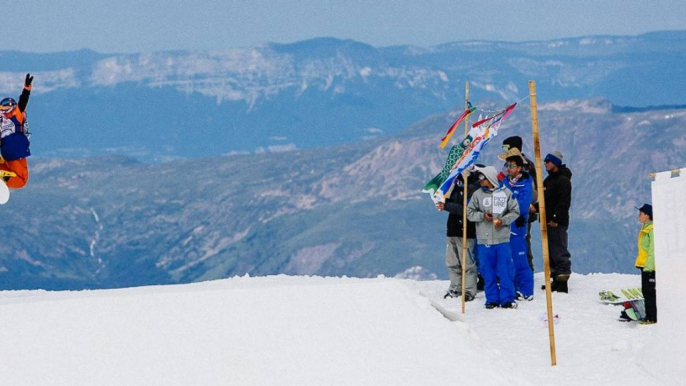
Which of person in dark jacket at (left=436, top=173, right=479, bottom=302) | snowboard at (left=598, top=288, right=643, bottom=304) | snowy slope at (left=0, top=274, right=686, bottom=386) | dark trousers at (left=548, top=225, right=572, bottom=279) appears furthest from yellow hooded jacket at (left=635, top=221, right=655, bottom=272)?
person in dark jacket at (left=436, top=173, right=479, bottom=302)

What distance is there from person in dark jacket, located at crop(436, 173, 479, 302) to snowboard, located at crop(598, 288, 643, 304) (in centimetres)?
159

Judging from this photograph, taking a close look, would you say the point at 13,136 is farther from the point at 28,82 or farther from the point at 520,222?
the point at 520,222

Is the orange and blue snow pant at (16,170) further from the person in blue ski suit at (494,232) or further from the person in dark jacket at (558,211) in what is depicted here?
the person in dark jacket at (558,211)

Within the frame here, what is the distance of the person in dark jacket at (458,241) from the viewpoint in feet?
50.0

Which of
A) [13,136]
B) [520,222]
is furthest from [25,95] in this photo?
[520,222]

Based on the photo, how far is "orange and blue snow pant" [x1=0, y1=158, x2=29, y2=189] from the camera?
13.4m

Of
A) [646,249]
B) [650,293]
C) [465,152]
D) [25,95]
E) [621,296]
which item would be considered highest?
[25,95]

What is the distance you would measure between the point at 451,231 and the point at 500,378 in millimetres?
4470

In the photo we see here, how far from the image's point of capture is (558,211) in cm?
1589

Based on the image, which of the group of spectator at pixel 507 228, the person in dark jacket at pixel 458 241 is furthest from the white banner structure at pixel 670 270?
the person in dark jacket at pixel 458 241

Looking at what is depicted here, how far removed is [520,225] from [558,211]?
860mm

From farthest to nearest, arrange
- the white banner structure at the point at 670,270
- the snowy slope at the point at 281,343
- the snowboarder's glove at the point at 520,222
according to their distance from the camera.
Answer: the snowboarder's glove at the point at 520,222
the white banner structure at the point at 670,270
the snowy slope at the point at 281,343

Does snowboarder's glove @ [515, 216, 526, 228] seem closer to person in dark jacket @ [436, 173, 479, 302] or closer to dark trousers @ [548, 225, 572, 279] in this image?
person in dark jacket @ [436, 173, 479, 302]

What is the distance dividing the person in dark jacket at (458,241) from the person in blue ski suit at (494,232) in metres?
0.36
